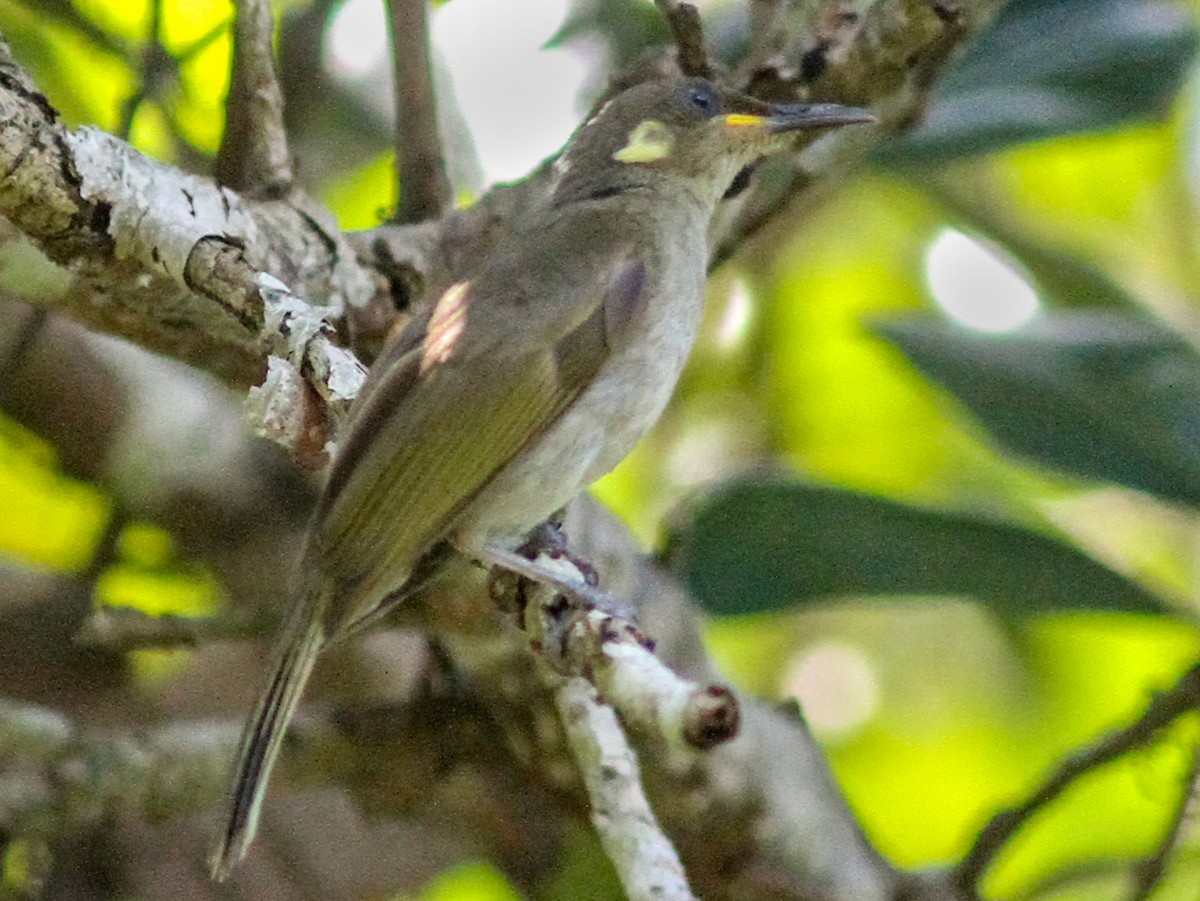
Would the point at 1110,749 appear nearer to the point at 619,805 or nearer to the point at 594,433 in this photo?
the point at 594,433

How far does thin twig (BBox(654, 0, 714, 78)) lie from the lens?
3492mm

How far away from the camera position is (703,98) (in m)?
3.90

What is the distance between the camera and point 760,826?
3.63 m

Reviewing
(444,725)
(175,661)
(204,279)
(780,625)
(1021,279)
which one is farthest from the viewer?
(780,625)

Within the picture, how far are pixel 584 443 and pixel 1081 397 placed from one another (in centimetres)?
139

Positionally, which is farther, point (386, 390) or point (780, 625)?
point (780, 625)

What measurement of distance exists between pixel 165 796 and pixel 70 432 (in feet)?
3.03

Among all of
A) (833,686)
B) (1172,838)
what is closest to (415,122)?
(1172,838)

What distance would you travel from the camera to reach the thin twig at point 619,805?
7.03 ft

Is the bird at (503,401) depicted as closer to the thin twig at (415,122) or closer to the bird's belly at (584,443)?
the bird's belly at (584,443)

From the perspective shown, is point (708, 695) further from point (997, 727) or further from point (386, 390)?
point (997, 727)

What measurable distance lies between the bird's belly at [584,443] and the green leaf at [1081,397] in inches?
34.9

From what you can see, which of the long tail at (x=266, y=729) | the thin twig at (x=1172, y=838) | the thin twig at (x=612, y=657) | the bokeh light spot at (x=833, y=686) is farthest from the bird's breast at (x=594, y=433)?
the bokeh light spot at (x=833, y=686)

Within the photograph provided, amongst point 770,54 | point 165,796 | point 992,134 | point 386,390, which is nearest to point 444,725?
point 165,796
